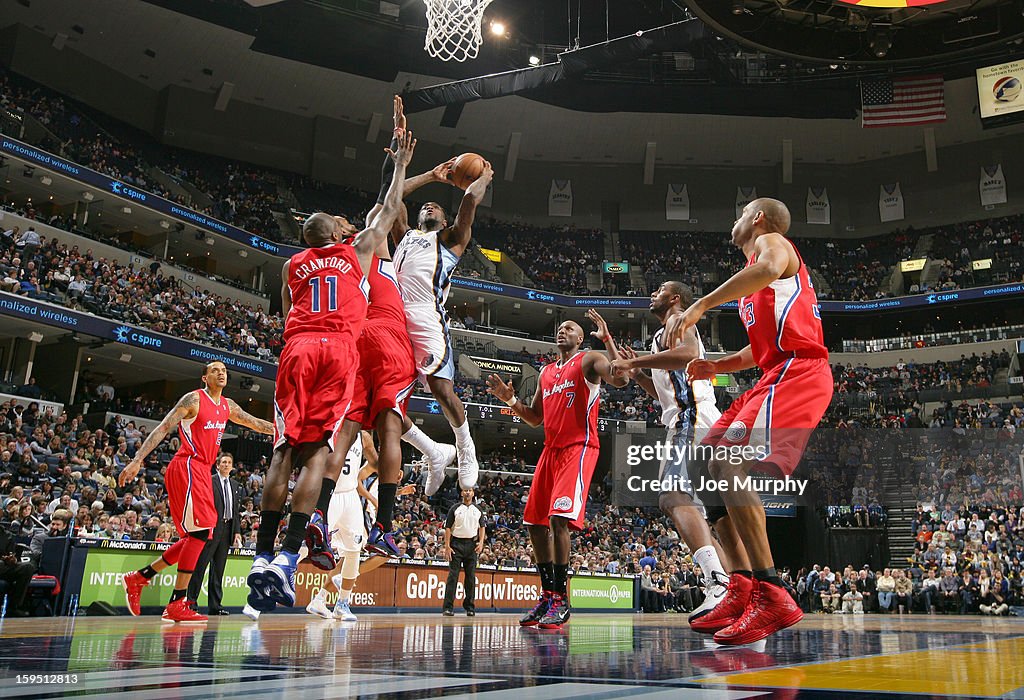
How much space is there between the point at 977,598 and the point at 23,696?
64.4 ft

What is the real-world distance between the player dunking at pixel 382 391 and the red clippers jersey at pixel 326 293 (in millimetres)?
292

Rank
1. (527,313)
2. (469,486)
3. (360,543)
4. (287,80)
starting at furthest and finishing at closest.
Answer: (527,313), (287,80), (360,543), (469,486)

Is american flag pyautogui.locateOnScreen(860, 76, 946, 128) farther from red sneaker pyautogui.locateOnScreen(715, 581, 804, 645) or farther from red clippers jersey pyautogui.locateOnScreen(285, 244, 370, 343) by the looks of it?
red sneaker pyautogui.locateOnScreen(715, 581, 804, 645)

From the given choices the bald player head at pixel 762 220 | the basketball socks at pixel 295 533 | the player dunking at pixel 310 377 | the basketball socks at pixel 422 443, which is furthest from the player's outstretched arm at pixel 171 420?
the bald player head at pixel 762 220

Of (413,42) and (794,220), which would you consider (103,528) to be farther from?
(794,220)

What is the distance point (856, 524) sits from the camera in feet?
82.3

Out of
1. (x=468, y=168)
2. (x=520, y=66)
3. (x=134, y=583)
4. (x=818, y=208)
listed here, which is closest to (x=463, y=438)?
(x=468, y=168)

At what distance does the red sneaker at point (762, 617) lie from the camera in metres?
3.80

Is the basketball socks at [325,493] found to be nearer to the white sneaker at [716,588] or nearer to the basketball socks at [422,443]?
the basketball socks at [422,443]

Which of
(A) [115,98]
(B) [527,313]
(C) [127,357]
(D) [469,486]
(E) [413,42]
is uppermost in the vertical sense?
(E) [413,42]

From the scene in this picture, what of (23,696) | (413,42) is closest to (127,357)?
(413,42)

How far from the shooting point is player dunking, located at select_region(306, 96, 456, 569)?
511 centimetres

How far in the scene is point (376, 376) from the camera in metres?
5.36

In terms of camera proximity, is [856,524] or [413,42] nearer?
[856,524]
